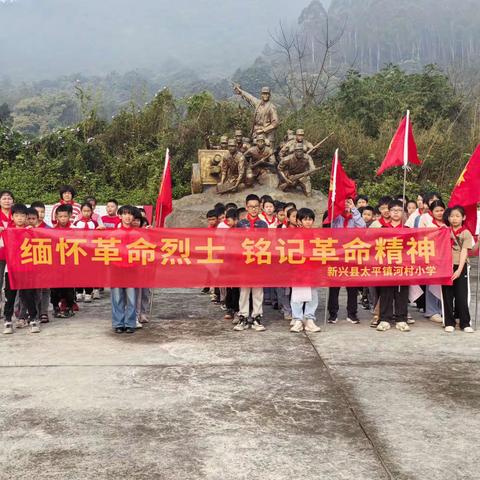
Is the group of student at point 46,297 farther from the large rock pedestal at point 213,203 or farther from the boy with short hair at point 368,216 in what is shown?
the large rock pedestal at point 213,203

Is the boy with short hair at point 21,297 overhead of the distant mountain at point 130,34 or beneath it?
beneath

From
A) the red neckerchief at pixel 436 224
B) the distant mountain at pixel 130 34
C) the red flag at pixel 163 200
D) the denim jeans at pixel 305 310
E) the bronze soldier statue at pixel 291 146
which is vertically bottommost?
the denim jeans at pixel 305 310

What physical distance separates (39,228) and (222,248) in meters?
1.97

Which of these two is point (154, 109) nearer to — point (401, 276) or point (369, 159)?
point (369, 159)

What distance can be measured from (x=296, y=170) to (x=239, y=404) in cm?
932

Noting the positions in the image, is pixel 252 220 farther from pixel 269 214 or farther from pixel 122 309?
pixel 122 309

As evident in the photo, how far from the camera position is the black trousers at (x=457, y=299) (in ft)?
21.1

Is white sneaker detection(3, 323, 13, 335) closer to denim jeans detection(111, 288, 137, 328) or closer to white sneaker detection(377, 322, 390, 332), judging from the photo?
denim jeans detection(111, 288, 137, 328)

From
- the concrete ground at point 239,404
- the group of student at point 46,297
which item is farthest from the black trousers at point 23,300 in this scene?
the concrete ground at point 239,404

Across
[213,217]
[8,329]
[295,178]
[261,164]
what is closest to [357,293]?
[213,217]

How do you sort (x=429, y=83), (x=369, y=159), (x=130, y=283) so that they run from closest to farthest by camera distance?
1. (x=130, y=283)
2. (x=369, y=159)
3. (x=429, y=83)

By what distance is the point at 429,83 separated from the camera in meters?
25.1

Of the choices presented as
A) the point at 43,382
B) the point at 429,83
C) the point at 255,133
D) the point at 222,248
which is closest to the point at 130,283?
the point at 222,248

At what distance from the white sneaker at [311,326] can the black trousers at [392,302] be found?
757 millimetres
